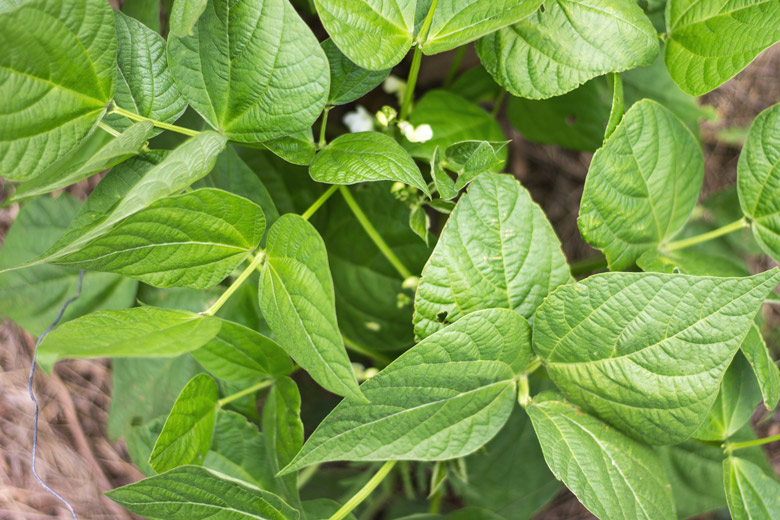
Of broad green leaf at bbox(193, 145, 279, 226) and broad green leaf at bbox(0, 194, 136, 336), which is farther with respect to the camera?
broad green leaf at bbox(0, 194, 136, 336)

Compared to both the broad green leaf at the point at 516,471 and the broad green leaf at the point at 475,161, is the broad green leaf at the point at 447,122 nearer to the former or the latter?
the broad green leaf at the point at 475,161

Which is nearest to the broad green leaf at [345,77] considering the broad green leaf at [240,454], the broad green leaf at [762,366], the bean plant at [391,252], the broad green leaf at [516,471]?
the bean plant at [391,252]

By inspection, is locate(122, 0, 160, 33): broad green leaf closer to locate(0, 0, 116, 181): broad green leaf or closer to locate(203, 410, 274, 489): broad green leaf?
locate(0, 0, 116, 181): broad green leaf

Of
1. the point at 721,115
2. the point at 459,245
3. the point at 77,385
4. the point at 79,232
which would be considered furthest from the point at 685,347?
the point at 77,385

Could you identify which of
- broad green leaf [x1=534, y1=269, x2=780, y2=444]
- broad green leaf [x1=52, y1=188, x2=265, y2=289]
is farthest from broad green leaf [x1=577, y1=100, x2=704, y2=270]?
broad green leaf [x1=52, y1=188, x2=265, y2=289]

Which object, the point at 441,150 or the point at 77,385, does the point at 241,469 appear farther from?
the point at 77,385

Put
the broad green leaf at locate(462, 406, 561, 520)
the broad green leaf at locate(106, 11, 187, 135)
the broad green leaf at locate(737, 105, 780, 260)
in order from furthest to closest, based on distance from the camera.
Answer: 1. the broad green leaf at locate(462, 406, 561, 520)
2. the broad green leaf at locate(737, 105, 780, 260)
3. the broad green leaf at locate(106, 11, 187, 135)

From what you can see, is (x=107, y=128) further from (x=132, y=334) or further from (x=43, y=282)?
(x=43, y=282)
